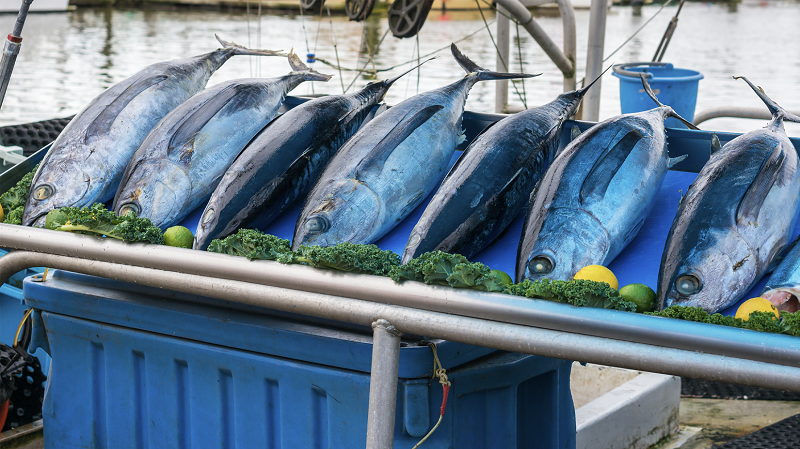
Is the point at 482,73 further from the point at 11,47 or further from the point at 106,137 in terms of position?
the point at 11,47

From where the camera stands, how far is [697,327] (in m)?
1.13

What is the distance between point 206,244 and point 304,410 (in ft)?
1.68

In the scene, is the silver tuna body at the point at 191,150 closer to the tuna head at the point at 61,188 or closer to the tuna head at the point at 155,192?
the tuna head at the point at 155,192

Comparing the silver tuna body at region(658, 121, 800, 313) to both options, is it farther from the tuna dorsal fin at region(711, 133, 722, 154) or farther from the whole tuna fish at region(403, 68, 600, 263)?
the whole tuna fish at region(403, 68, 600, 263)

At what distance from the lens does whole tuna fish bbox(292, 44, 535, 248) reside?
1812mm

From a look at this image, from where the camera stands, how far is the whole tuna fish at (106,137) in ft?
6.95

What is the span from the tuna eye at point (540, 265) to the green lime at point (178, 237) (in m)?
0.89

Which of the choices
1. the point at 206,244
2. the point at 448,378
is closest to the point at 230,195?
the point at 206,244

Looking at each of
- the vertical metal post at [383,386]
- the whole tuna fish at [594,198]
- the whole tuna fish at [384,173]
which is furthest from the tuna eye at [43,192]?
the whole tuna fish at [594,198]

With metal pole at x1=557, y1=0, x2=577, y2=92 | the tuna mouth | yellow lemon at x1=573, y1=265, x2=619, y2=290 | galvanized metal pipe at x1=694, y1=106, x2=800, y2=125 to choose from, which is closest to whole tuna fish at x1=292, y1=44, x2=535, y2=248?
yellow lemon at x1=573, y1=265, x2=619, y2=290

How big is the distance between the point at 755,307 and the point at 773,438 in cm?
178

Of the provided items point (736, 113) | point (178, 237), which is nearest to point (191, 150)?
point (178, 237)

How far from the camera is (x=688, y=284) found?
1.44 m

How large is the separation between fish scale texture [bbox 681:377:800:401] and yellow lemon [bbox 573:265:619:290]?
239 cm
